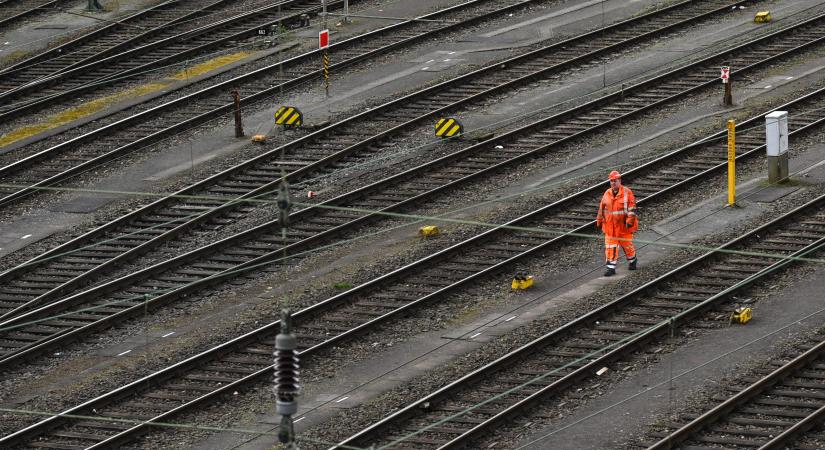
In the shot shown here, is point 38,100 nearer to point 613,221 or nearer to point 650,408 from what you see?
point 613,221

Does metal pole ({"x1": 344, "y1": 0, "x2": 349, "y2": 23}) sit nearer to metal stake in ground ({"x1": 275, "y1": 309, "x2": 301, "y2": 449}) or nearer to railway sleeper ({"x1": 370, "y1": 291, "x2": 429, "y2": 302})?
railway sleeper ({"x1": 370, "y1": 291, "x2": 429, "y2": 302})

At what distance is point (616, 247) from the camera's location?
2272cm

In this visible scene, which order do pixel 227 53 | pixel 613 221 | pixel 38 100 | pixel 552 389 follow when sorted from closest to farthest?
pixel 552 389
pixel 613 221
pixel 38 100
pixel 227 53

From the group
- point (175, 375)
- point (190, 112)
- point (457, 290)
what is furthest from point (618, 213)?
point (190, 112)

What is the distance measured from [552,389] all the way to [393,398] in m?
1.85

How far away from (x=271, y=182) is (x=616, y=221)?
6.97 m

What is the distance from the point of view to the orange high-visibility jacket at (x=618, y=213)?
882 inches

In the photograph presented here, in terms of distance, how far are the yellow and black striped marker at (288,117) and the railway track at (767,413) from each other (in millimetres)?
13147

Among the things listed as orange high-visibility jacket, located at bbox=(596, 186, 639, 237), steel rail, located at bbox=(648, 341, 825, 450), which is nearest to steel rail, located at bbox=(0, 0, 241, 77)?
orange high-visibility jacket, located at bbox=(596, 186, 639, 237)

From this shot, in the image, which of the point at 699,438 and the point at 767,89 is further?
the point at 767,89

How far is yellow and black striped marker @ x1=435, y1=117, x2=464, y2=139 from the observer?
29.1 meters

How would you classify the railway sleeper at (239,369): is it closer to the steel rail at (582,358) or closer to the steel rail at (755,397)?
the steel rail at (582,358)

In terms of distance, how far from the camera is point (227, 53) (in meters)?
35.9

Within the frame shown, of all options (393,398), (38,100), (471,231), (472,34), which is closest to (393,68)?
(472,34)
